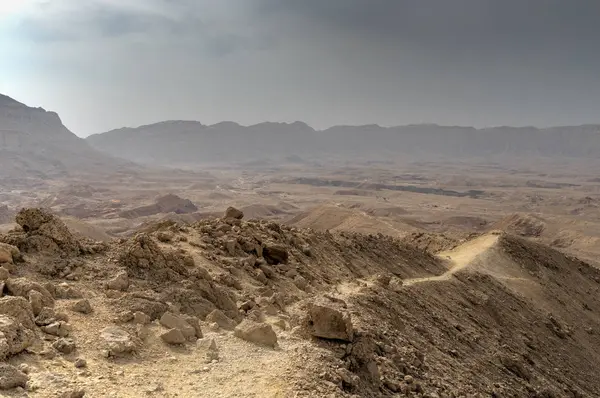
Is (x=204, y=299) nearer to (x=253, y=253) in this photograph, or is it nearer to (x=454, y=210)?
(x=253, y=253)

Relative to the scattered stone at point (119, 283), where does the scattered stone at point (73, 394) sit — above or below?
below

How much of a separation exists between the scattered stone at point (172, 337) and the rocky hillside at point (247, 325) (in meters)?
0.02

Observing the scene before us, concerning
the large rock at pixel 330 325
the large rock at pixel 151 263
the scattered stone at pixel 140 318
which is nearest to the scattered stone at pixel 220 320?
the scattered stone at pixel 140 318

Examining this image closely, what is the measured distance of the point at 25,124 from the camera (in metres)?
174

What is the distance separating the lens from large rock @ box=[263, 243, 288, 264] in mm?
12837

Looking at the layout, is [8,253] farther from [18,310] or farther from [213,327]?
[213,327]

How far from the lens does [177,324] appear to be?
768 cm

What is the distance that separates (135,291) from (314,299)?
3.89 metres

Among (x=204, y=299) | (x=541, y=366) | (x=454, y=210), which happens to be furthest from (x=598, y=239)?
(x=204, y=299)

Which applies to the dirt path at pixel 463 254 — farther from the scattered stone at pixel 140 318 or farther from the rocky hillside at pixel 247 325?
the scattered stone at pixel 140 318

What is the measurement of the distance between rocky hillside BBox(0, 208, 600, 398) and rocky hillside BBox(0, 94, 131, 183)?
120908mm

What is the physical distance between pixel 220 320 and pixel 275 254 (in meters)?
4.58

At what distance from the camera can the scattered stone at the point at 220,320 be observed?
328 inches

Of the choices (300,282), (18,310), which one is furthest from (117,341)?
(300,282)
